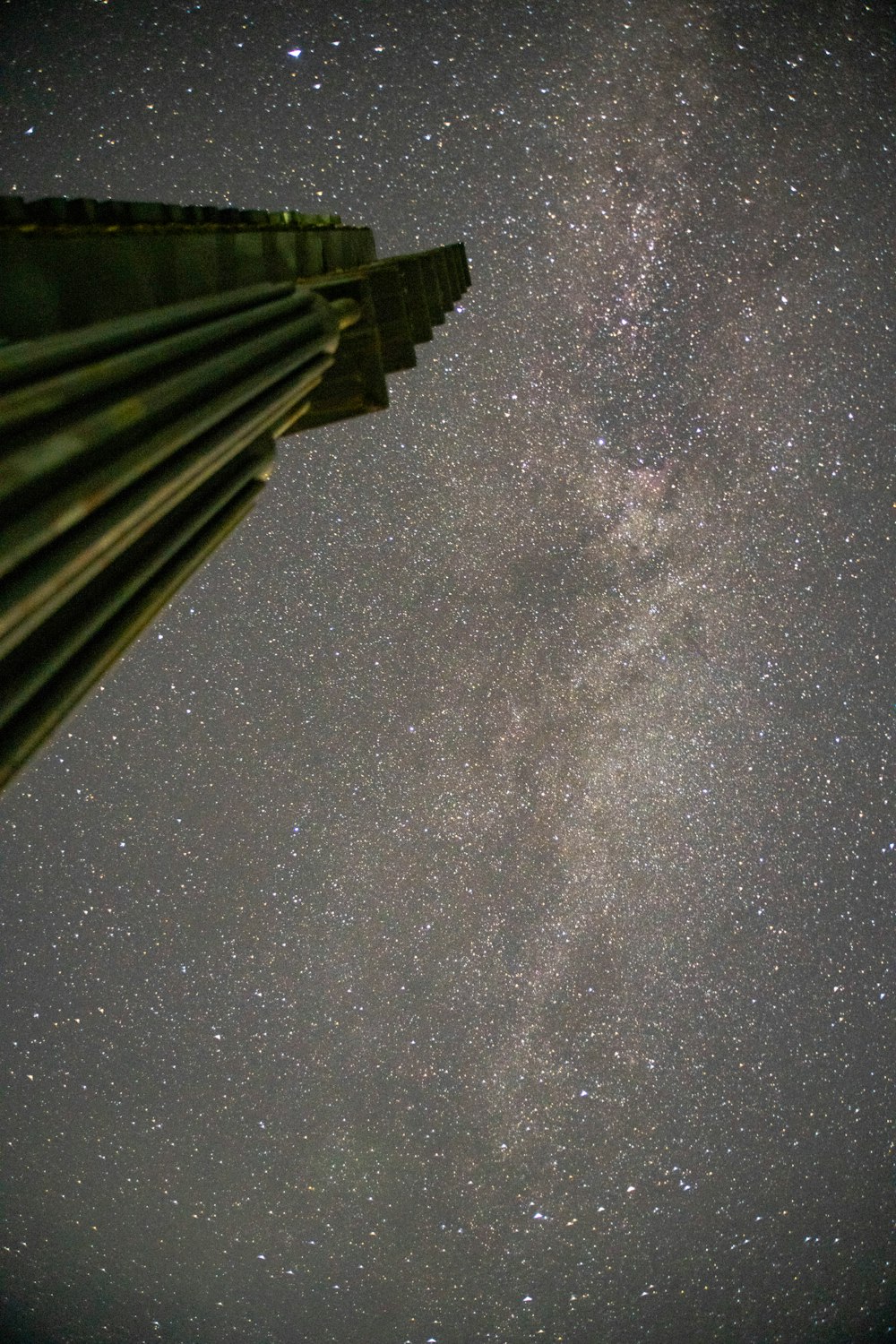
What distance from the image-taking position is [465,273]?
12.9m

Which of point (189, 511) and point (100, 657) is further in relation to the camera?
point (189, 511)

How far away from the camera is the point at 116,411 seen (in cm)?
228

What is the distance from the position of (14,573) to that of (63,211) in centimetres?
243

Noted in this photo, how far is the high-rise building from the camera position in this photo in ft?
6.68

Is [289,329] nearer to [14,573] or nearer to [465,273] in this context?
[14,573]

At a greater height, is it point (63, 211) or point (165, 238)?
point (165, 238)

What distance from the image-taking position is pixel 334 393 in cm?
604

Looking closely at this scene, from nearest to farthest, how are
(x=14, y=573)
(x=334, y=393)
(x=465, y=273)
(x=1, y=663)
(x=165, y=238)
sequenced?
(x=14, y=573) → (x=1, y=663) → (x=165, y=238) → (x=334, y=393) → (x=465, y=273)

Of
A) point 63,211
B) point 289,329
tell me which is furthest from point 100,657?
point 63,211

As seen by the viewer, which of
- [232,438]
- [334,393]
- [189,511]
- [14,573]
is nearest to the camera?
[14,573]

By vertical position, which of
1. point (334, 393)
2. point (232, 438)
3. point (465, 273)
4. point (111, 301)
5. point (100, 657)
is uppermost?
point (465, 273)

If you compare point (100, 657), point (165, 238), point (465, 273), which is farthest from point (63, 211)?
point (465, 273)

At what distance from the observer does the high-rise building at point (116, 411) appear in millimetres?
2037

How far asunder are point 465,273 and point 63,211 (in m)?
10.9
